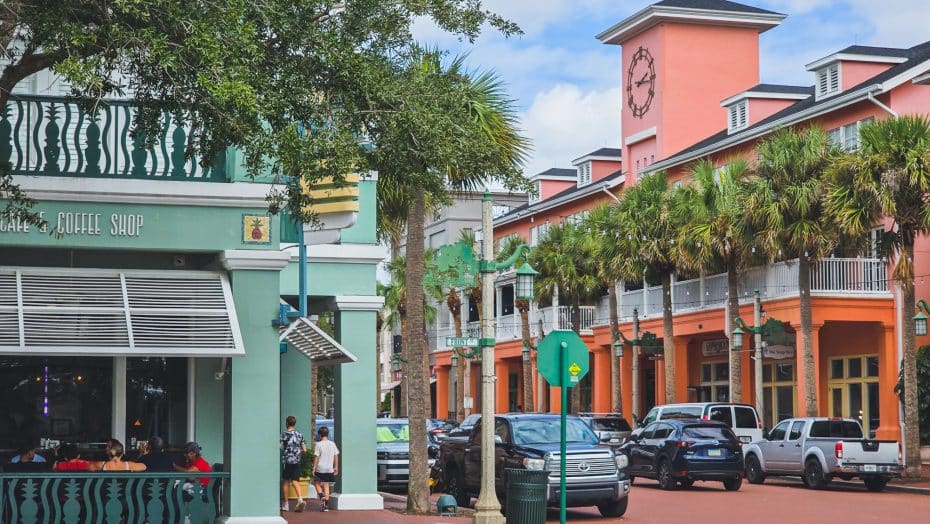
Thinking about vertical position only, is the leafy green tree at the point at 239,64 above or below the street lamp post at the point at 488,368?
above

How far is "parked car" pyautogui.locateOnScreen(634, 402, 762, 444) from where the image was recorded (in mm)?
36812

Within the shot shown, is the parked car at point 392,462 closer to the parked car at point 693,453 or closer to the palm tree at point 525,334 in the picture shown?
the parked car at point 693,453

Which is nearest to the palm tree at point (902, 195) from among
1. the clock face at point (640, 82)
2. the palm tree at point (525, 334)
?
the palm tree at point (525, 334)

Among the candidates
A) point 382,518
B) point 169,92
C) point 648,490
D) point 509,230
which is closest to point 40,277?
point 169,92

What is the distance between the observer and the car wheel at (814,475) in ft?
103

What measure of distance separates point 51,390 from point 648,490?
17576mm

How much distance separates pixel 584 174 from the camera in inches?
2534

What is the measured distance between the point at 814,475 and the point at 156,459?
1930cm

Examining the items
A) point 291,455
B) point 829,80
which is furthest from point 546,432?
point 829,80

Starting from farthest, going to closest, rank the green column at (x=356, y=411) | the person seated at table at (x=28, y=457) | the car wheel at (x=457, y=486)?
1. the car wheel at (x=457, y=486)
2. the green column at (x=356, y=411)
3. the person seated at table at (x=28, y=457)

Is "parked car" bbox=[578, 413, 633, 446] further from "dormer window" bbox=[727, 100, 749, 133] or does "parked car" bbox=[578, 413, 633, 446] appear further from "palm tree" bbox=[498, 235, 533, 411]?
"dormer window" bbox=[727, 100, 749, 133]

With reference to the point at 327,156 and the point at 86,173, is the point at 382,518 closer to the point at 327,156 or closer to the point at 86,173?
the point at 86,173

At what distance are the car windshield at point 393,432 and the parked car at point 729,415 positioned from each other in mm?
7840

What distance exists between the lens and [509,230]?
72000mm
